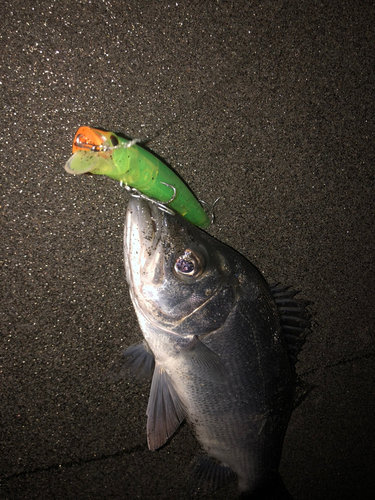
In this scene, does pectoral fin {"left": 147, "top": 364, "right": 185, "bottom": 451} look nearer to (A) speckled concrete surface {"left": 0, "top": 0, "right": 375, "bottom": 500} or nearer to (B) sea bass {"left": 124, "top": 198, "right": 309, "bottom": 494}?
(B) sea bass {"left": 124, "top": 198, "right": 309, "bottom": 494}

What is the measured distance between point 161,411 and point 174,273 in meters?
0.75

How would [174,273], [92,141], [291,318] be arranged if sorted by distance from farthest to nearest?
[291,318] < [174,273] < [92,141]

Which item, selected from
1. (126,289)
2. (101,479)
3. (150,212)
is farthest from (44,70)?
(101,479)

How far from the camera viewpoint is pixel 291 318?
4.90 ft

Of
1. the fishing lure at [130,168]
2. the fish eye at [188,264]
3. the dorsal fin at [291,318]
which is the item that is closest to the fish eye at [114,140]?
the fishing lure at [130,168]

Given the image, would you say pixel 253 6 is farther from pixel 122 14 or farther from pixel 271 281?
pixel 271 281

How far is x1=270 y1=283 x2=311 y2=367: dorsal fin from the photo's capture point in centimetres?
149

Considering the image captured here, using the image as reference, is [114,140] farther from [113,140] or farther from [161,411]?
[161,411]

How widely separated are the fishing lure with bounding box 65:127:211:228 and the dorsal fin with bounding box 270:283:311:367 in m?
0.57

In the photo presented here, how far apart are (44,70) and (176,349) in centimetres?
146

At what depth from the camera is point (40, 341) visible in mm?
1602

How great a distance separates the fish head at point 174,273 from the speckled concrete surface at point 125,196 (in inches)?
15.8

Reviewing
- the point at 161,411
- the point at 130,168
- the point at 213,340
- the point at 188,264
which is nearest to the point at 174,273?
the point at 188,264

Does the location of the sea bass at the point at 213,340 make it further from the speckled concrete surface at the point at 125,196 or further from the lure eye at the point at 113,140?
the speckled concrete surface at the point at 125,196
